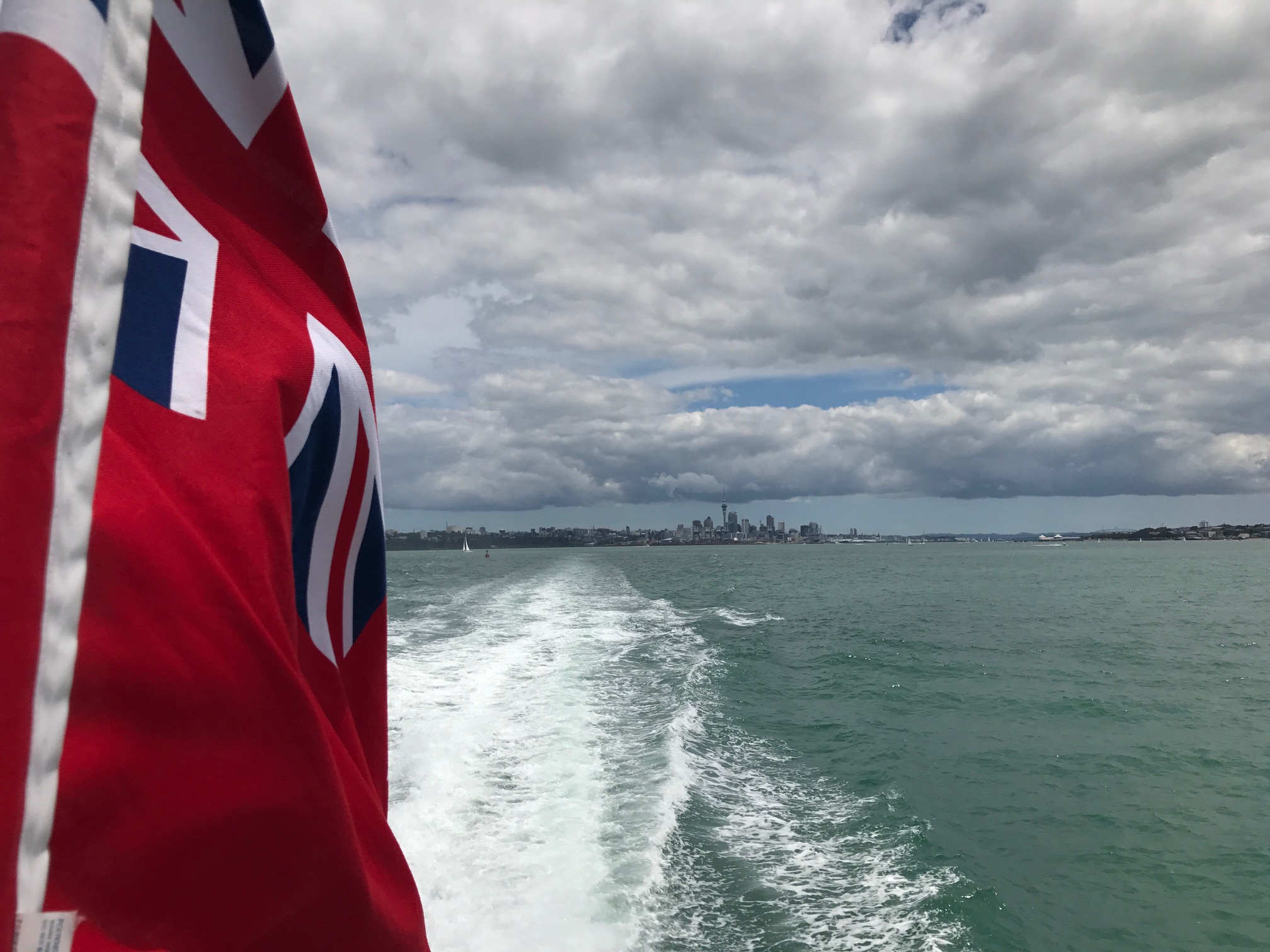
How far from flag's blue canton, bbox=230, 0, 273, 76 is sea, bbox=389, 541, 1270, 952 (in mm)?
5487

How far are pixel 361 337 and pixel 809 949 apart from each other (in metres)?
5.74

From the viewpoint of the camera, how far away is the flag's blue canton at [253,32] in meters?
1.33

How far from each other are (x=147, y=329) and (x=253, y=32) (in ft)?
2.17

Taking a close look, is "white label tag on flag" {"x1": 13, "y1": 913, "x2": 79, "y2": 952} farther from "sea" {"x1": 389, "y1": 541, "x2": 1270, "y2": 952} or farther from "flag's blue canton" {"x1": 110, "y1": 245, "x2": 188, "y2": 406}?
"sea" {"x1": 389, "y1": 541, "x2": 1270, "y2": 952}

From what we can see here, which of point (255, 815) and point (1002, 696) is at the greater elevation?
point (255, 815)

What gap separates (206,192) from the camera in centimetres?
135

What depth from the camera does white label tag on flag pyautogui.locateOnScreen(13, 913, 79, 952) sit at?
69 centimetres

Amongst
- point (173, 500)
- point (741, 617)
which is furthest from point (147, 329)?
point (741, 617)

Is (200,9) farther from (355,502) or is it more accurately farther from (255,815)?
(255,815)

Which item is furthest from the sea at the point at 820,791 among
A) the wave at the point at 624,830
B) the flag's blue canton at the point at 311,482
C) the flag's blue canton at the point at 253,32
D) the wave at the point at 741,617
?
the flag's blue canton at the point at 253,32

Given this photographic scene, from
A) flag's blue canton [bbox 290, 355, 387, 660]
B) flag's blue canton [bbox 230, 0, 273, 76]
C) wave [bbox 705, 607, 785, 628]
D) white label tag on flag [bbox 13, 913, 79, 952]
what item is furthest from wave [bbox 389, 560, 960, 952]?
wave [bbox 705, 607, 785, 628]

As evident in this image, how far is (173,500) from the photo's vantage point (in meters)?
1.04

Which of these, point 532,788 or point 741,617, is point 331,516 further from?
point 741,617

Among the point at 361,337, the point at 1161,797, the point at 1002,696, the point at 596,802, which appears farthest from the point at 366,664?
the point at 1002,696
